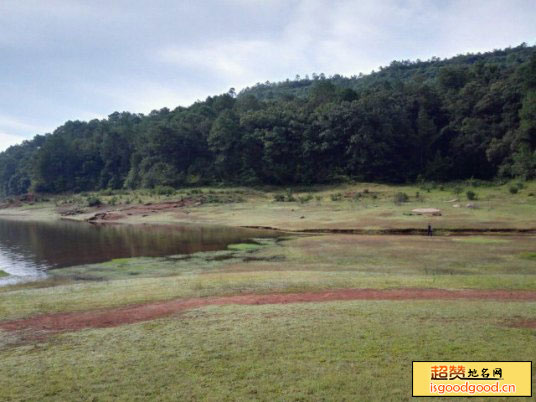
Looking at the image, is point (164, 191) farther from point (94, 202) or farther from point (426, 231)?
point (426, 231)

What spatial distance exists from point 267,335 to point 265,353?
1.49 metres

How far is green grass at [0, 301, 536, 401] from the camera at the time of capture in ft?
35.2

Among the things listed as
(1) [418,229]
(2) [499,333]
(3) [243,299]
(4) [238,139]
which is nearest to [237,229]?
(1) [418,229]

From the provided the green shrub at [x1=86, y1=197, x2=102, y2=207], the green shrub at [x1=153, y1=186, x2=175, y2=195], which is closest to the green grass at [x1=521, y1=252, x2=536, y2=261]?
the green shrub at [x1=153, y1=186, x2=175, y2=195]

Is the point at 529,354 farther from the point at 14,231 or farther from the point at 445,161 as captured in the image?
the point at 445,161

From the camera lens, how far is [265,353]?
12781 millimetres

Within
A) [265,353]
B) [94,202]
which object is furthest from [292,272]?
[94,202]

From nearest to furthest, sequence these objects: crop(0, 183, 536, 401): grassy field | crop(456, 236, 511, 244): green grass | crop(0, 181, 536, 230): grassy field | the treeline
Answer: crop(0, 183, 536, 401): grassy field, crop(456, 236, 511, 244): green grass, crop(0, 181, 536, 230): grassy field, the treeline

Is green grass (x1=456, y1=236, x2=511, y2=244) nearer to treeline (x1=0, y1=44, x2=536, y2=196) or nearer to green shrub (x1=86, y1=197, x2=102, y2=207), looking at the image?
treeline (x1=0, y1=44, x2=536, y2=196)

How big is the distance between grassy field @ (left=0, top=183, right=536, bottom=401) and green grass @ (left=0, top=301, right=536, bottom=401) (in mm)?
39

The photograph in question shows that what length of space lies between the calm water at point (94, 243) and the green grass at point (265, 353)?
1843cm

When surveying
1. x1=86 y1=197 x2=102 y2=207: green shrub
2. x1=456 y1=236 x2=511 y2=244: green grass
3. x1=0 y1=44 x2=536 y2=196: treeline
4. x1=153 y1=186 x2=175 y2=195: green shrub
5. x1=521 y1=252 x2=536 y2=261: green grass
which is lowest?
x1=521 y1=252 x2=536 y2=261: green grass

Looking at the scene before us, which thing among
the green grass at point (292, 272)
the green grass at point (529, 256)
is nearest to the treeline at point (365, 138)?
the green grass at point (529, 256)

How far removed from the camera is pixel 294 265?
31719 mm
